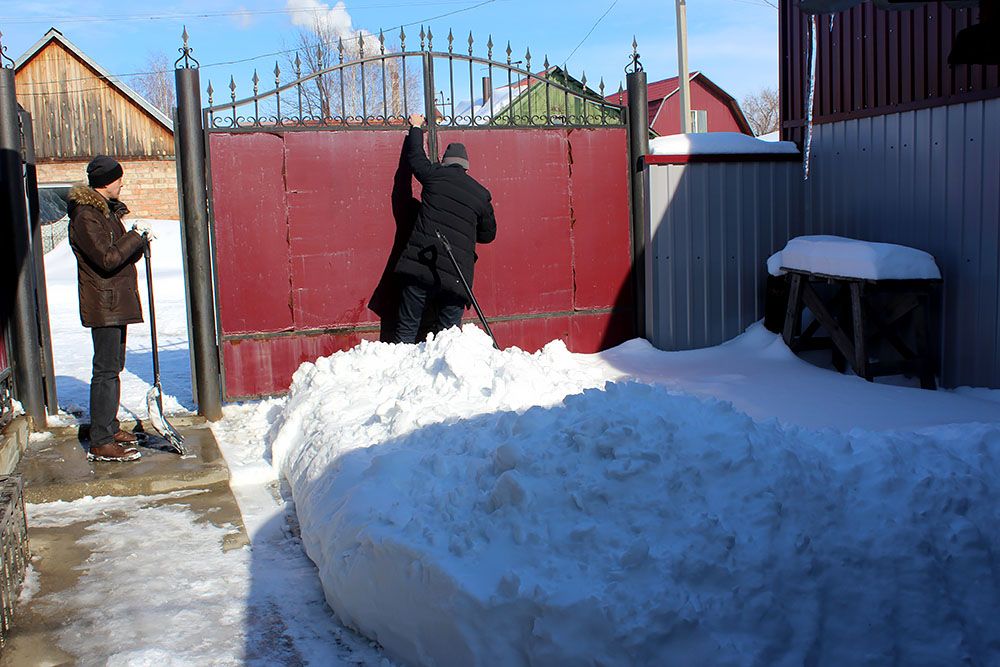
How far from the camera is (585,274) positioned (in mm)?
7945

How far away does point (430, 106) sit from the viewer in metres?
7.25

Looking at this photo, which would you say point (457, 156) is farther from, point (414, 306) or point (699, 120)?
point (699, 120)

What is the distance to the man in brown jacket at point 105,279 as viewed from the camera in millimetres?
5395

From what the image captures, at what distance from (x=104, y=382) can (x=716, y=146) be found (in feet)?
17.1

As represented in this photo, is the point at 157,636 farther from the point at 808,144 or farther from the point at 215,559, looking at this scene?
the point at 808,144

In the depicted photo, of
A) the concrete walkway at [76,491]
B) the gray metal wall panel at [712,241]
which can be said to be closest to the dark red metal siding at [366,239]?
the gray metal wall panel at [712,241]

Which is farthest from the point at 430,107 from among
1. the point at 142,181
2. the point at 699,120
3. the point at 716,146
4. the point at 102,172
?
the point at 699,120

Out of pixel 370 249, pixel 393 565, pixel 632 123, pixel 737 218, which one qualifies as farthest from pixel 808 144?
pixel 393 565

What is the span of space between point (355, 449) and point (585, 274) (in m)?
3.65

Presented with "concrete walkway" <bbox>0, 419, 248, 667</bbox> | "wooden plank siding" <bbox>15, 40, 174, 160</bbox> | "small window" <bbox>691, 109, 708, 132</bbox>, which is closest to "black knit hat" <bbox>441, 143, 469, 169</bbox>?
"concrete walkway" <bbox>0, 419, 248, 667</bbox>

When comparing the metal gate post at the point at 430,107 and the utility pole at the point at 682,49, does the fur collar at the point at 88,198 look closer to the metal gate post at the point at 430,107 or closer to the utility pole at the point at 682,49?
the metal gate post at the point at 430,107

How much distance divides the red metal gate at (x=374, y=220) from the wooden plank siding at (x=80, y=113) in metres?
18.6

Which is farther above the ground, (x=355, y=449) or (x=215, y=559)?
(x=355, y=449)

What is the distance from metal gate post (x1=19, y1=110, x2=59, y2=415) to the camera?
264 inches
